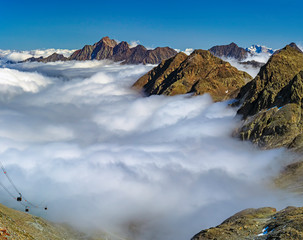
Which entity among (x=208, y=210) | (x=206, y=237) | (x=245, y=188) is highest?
(x=245, y=188)

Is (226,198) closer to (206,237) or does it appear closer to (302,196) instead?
(302,196)

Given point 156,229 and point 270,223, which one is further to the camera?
point 156,229

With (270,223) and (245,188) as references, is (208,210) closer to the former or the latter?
(245,188)

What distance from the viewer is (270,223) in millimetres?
62438

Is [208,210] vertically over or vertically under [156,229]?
over

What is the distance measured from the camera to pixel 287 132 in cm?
19100

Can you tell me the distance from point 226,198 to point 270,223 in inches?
5357

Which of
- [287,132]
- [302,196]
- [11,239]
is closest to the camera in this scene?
[11,239]

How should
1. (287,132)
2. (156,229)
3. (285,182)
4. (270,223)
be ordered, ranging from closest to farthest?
(270,223), (285,182), (156,229), (287,132)

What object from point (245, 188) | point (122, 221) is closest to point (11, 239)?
point (122, 221)

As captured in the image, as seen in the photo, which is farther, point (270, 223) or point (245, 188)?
point (245, 188)

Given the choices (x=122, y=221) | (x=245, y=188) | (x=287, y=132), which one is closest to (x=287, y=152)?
(x=287, y=132)

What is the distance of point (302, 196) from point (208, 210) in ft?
277

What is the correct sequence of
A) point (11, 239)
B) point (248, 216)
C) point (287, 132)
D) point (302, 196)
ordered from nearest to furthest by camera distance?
1. point (11, 239)
2. point (248, 216)
3. point (302, 196)
4. point (287, 132)
